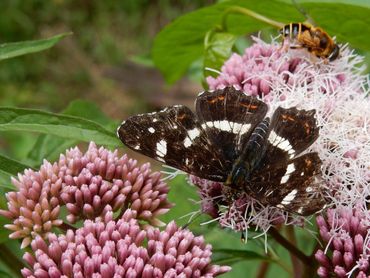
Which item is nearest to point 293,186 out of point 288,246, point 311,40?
point 288,246

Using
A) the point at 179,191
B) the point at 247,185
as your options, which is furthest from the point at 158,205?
the point at 179,191

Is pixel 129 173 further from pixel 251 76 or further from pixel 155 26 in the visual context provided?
pixel 155 26

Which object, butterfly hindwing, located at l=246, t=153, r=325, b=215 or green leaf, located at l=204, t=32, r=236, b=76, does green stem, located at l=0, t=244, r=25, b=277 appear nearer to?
butterfly hindwing, located at l=246, t=153, r=325, b=215

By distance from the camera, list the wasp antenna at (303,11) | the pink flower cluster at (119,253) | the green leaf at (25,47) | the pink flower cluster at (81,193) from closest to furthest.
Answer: the pink flower cluster at (119,253) → the pink flower cluster at (81,193) → the green leaf at (25,47) → the wasp antenna at (303,11)

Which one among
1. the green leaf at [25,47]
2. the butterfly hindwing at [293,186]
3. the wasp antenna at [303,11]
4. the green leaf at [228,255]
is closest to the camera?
the butterfly hindwing at [293,186]

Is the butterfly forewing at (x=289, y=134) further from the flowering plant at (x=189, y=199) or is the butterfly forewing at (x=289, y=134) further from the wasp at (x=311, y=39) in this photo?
the wasp at (x=311, y=39)

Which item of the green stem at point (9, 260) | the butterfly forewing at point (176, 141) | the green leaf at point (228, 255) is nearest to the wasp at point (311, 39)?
the butterfly forewing at point (176, 141)

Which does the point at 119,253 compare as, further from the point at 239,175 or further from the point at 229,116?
the point at 229,116

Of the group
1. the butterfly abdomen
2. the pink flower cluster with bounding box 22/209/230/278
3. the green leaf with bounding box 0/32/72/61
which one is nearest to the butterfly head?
the butterfly abdomen
